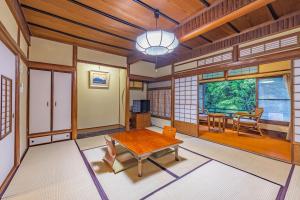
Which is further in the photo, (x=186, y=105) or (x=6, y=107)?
(x=186, y=105)

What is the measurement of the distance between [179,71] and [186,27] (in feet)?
7.27

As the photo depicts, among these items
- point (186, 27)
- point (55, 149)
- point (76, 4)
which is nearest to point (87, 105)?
point (55, 149)

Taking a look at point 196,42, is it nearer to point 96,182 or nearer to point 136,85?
point 136,85

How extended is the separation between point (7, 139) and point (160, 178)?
7.97ft

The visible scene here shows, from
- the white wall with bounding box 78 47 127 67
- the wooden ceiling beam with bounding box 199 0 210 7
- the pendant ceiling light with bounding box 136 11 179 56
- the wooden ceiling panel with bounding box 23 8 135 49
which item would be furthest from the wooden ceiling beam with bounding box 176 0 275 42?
→ the white wall with bounding box 78 47 127 67

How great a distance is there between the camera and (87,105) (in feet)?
16.6

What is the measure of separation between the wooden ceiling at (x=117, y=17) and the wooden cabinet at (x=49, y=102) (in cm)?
103

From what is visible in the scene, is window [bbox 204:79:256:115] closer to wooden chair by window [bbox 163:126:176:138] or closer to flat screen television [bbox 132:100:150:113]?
flat screen television [bbox 132:100:150:113]

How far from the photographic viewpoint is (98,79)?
5.13m

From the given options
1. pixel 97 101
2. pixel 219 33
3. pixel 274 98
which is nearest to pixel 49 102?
pixel 97 101

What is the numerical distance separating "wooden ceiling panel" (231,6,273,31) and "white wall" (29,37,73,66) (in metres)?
4.22

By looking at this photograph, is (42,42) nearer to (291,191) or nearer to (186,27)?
(186,27)

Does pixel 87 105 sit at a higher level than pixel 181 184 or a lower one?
higher

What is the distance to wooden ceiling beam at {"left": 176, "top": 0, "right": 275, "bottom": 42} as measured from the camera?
1.78 metres
